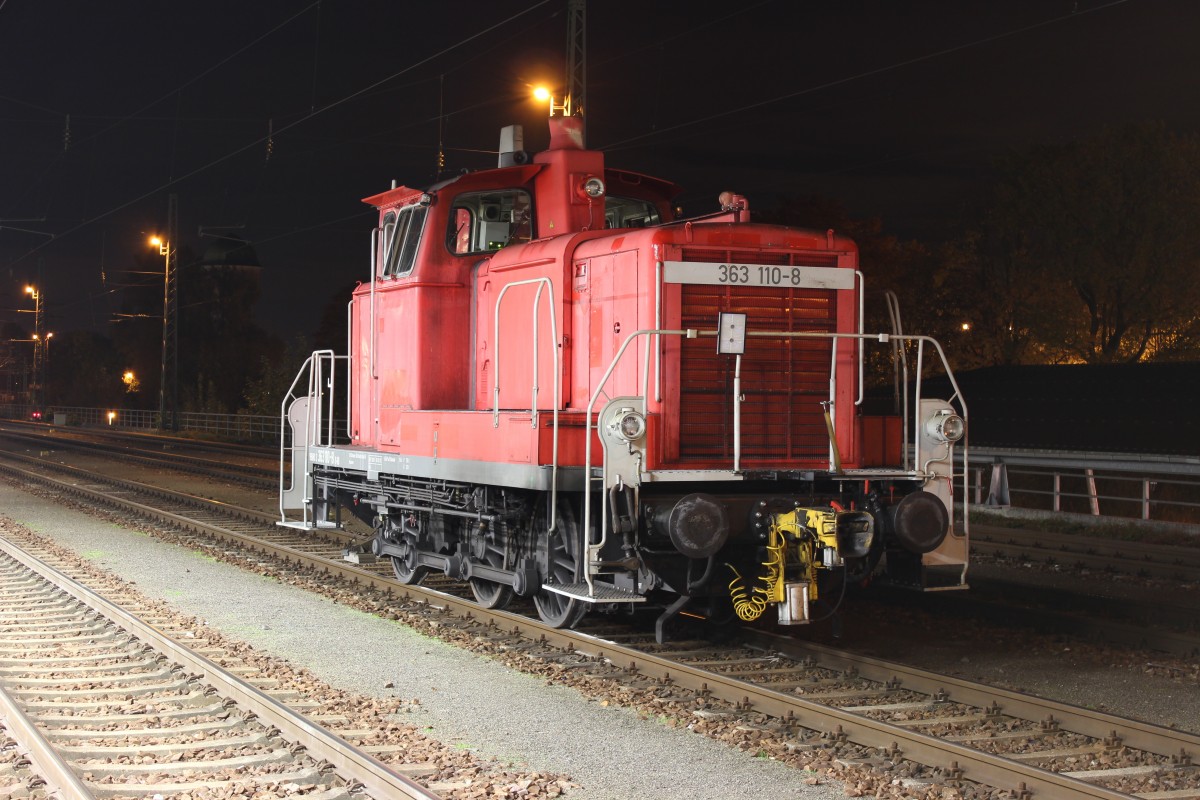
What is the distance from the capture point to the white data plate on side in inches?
299

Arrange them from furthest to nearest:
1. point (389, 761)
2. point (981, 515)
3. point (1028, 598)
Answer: point (981, 515) < point (1028, 598) < point (389, 761)

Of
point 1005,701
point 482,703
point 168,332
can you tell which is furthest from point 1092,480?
point 168,332

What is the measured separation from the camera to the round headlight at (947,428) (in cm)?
775

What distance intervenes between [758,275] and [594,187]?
5.94ft

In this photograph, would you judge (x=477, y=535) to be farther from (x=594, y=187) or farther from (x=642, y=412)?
(x=594, y=187)

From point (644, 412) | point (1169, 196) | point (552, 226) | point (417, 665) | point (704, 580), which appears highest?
point (1169, 196)

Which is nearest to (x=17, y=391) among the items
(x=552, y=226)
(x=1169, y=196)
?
(x=1169, y=196)

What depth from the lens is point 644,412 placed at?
7.10 m

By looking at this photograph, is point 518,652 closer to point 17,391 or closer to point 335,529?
point 335,529

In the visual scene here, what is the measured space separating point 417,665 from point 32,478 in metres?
19.7

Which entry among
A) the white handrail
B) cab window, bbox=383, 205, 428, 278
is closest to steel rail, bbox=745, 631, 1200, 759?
the white handrail

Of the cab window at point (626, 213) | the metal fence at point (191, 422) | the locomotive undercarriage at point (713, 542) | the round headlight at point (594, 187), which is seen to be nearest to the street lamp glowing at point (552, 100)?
the cab window at point (626, 213)

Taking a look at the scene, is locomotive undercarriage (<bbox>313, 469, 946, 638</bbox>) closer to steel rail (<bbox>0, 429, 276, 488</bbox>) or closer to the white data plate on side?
the white data plate on side

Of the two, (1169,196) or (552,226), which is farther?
(1169,196)
